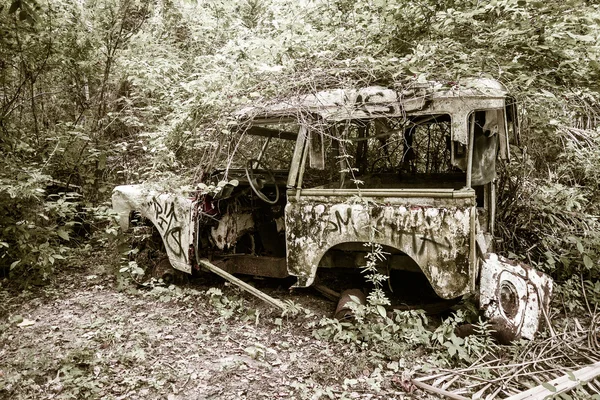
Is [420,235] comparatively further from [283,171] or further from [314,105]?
[283,171]

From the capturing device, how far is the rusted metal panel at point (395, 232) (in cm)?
335

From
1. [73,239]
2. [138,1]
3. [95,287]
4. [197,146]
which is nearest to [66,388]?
[95,287]

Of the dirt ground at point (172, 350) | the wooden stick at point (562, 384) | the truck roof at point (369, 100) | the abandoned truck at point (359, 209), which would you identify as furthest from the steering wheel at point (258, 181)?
the wooden stick at point (562, 384)

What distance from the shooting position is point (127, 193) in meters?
4.83

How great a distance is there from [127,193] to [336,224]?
246 centimetres

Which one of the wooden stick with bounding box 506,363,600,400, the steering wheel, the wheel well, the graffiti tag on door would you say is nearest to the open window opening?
the steering wheel

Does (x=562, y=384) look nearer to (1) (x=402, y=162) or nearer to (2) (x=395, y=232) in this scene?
(2) (x=395, y=232)

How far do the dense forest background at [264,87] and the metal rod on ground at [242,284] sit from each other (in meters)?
0.87

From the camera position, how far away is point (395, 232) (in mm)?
3535

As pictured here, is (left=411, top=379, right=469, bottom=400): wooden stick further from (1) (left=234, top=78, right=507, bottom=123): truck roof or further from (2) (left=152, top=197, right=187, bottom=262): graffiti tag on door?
(2) (left=152, top=197, right=187, bottom=262): graffiti tag on door

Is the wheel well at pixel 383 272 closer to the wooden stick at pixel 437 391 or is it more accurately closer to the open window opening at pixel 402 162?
the wooden stick at pixel 437 391

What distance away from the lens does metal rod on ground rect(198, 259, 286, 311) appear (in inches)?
163

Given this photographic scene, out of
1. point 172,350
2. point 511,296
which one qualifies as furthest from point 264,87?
point 511,296

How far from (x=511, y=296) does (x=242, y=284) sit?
2.40 meters
